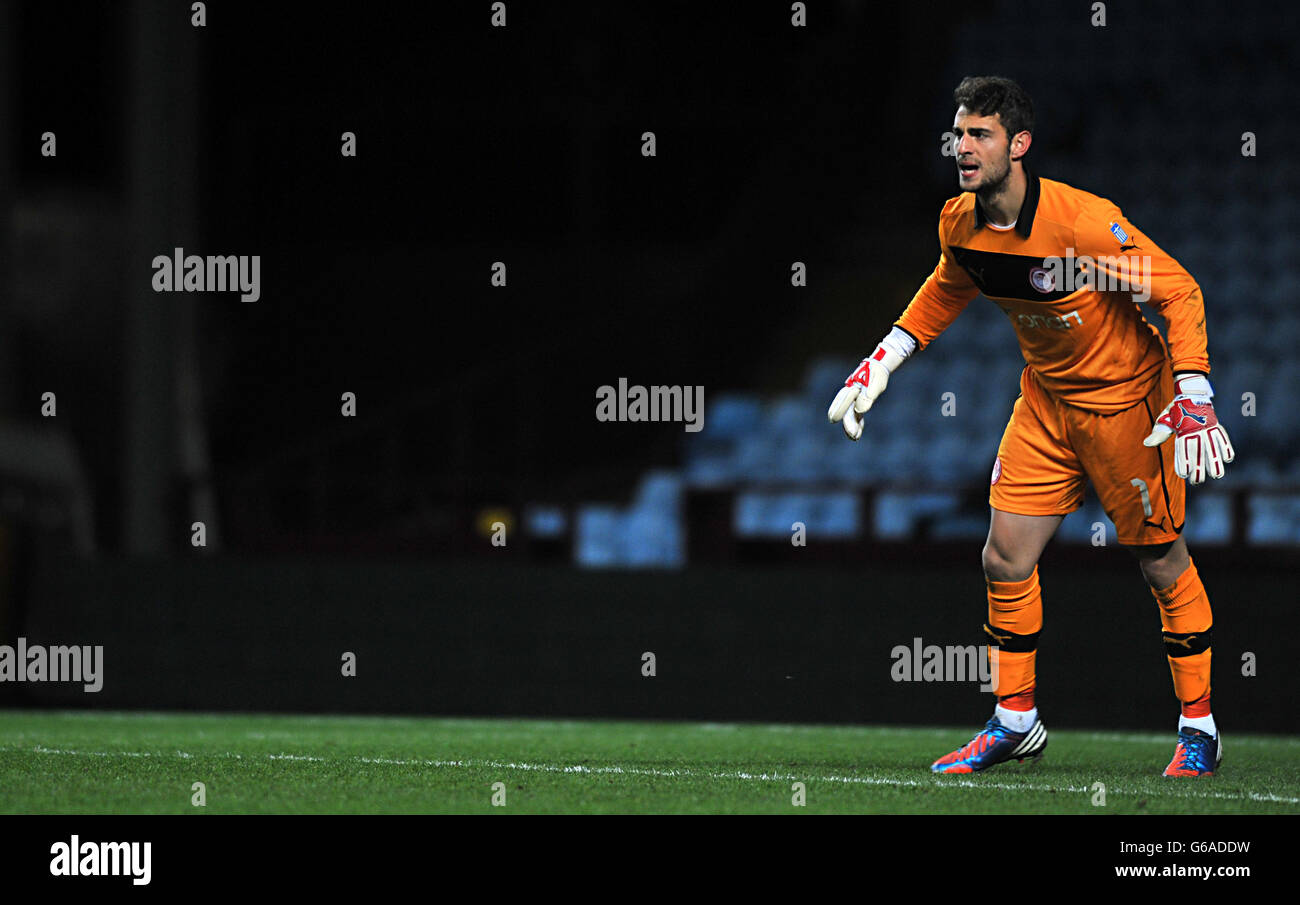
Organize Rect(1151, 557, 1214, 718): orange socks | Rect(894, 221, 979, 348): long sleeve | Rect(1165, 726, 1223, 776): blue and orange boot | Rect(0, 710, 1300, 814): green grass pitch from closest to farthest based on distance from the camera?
Rect(0, 710, 1300, 814): green grass pitch, Rect(1165, 726, 1223, 776): blue and orange boot, Rect(1151, 557, 1214, 718): orange socks, Rect(894, 221, 979, 348): long sleeve

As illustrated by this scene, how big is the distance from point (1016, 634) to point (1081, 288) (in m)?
1.08

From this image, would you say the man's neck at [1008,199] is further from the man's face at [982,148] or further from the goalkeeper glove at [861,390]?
the goalkeeper glove at [861,390]

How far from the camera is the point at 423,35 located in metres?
15.9

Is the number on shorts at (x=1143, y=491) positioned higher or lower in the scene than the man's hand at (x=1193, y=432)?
lower

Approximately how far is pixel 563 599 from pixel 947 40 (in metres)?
6.90

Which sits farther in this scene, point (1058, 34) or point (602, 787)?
point (1058, 34)

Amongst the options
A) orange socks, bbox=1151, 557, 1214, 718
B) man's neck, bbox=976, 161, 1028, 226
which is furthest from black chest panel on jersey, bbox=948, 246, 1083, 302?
orange socks, bbox=1151, 557, 1214, 718

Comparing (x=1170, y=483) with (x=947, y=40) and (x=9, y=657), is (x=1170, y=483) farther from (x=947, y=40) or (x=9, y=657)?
(x=947, y=40)

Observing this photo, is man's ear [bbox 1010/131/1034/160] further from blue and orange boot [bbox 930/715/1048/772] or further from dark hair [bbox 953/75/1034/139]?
blue and orange boot [bbox 930/715/1048/772]

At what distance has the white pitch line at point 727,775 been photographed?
4.87m

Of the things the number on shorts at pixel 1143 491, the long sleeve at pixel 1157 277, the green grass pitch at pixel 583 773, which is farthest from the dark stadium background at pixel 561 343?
the long sleeve at pixel 1157 277

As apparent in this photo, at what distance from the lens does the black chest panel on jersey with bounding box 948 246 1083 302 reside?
5.23 metres

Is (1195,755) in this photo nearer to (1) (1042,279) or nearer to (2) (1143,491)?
(2) (1143,491)
